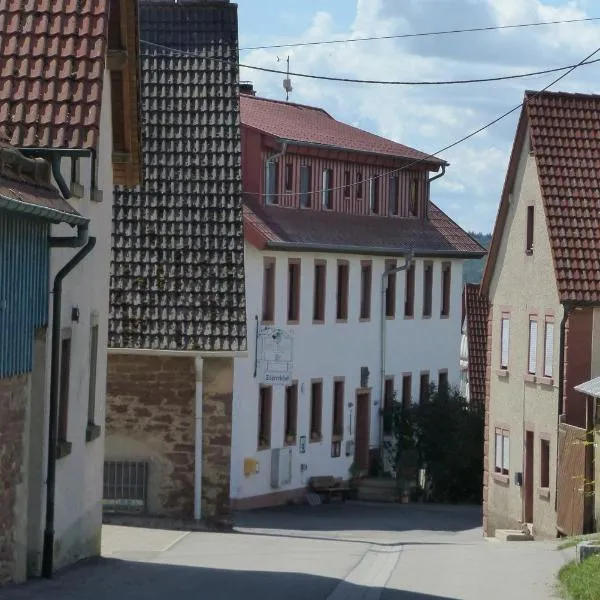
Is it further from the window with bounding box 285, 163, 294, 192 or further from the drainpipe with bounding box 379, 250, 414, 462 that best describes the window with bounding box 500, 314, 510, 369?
the drainpipe with bounding box 379, 250, 414, 462

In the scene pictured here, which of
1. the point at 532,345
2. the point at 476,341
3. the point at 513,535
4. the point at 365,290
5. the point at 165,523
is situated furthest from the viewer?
the point at 476,341

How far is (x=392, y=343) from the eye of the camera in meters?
48.4

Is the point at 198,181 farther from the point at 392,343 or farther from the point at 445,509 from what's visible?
the point at 392,343

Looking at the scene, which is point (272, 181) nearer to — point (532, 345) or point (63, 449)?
point (532, 345)

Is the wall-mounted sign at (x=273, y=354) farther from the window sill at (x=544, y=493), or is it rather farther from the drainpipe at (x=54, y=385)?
the drainpipe at (x=54, y=385)

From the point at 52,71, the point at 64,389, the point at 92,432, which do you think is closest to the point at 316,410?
the point at 92,432

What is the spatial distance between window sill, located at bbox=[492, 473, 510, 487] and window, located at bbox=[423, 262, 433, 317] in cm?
1269

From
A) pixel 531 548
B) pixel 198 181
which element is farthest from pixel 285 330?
pixel 531 548

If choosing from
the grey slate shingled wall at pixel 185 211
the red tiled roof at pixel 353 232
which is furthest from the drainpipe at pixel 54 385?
the red tiled roof at pixel 353 232

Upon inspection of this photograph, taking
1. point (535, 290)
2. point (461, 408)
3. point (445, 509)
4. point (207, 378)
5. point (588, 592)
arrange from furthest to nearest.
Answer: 1. point (461, 408)
2. point (445, 509)
3. point (535, 290)
4. point (207, 378)
5. point (588, 592)

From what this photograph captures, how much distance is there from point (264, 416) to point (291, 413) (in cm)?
191

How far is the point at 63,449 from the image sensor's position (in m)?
18.0

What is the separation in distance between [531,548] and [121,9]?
10.3 meters

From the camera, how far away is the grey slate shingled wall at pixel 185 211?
28.3 metres
